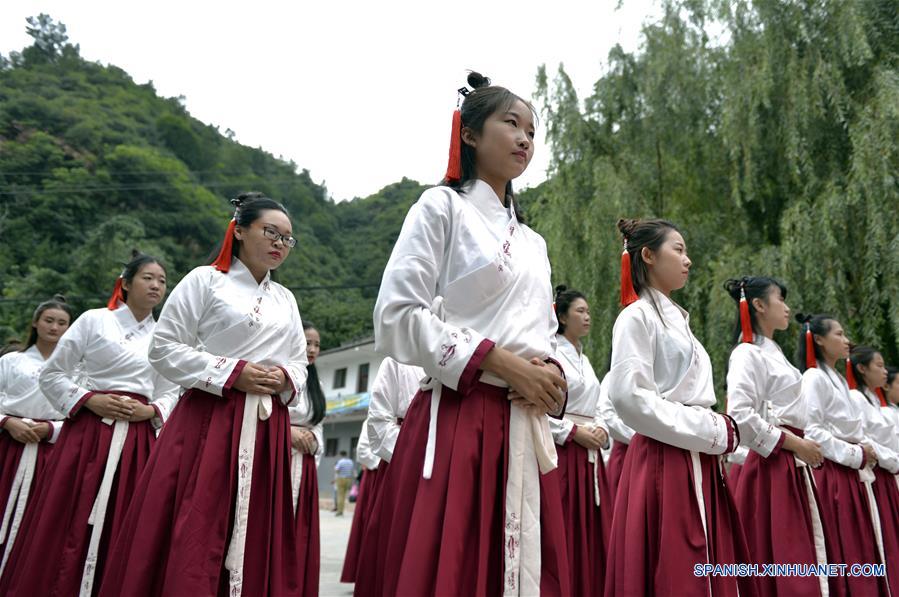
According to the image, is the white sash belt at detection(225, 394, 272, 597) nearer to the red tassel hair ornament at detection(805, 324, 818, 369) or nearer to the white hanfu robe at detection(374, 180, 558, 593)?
the white hanfu robe at detection(374, 180, 558, 593)

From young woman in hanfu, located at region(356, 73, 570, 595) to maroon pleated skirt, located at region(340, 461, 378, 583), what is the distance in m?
3.73

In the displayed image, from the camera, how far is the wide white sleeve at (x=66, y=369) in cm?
433

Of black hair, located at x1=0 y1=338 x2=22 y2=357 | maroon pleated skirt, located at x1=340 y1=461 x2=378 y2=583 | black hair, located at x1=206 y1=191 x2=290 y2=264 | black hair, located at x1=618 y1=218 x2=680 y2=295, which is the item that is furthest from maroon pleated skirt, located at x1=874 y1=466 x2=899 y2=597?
black hair, located at x1=0 y1=338 x2=22 y2=357

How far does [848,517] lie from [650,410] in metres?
2.60

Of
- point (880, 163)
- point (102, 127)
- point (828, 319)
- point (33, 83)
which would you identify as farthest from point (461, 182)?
point (33, 83)

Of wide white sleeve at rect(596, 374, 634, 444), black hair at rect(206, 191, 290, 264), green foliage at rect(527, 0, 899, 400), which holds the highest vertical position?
green foliage at rect(527, 0, 899, 400)

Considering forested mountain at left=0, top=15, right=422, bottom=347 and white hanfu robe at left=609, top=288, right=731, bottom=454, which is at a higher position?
forested mountain at left=0, top=15, right=422, bottom=347

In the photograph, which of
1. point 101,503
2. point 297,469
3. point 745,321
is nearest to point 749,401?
point 745,321

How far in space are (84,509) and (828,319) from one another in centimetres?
499

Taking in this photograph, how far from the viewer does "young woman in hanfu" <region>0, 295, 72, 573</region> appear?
194 inches

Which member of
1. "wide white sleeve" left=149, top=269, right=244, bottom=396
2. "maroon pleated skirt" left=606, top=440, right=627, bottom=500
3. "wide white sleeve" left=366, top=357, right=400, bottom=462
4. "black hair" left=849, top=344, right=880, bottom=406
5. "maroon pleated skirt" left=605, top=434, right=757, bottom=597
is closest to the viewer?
"maroon pleated skirt" left=605, top=434, right=757, bottom=597

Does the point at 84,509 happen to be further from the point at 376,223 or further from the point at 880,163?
A: the point at 376,223

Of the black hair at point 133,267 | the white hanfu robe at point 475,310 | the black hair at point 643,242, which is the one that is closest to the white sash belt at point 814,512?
the black hair at point 643,242

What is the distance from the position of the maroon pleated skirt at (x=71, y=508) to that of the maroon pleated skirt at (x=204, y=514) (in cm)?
95
